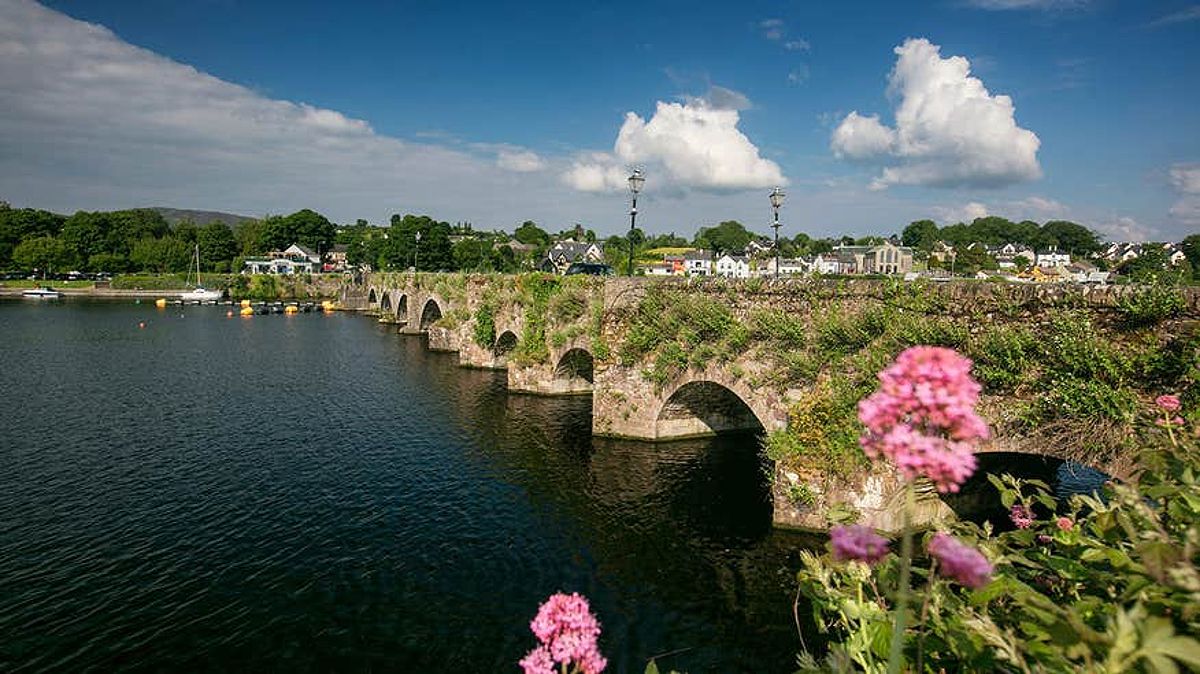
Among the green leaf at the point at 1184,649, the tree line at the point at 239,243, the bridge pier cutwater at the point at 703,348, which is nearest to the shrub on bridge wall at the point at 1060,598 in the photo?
the green leaf at the point at 1184,649

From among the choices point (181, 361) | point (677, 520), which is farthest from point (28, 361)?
point (677, 520)

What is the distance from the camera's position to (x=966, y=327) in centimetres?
1430

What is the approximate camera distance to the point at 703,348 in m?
21.4

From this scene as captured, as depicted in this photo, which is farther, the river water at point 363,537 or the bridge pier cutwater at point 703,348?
the bridge pier cutwater at point 703,348

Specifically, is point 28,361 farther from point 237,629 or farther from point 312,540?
point 237,629

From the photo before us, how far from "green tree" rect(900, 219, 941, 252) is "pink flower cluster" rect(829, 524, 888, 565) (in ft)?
597

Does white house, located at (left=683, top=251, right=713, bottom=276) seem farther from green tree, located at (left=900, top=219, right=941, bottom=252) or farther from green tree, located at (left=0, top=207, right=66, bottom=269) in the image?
green tree, located at (left=0, top=207, right=66, bottom=269)

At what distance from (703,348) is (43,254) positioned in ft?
549

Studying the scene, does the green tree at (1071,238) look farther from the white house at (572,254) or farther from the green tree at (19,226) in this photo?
the green tree at (19,226)

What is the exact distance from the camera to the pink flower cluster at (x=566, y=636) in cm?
366

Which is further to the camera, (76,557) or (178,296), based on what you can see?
(178,296)

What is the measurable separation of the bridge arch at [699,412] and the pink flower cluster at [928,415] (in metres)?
20.2

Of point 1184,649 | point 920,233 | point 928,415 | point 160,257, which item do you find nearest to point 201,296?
point 160,257

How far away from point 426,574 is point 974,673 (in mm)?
14757
